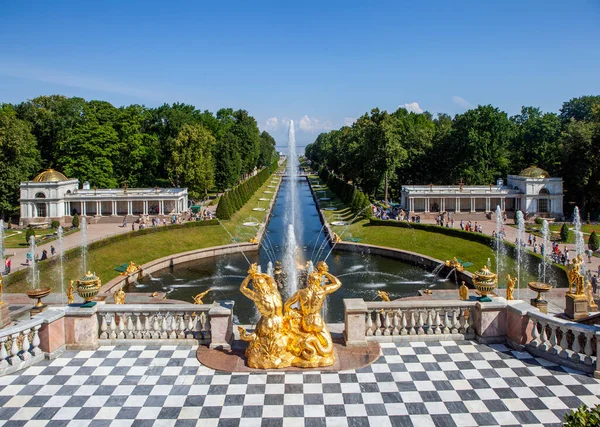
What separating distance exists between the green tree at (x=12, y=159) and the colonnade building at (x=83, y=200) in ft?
6.35

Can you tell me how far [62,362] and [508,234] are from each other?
1882 inches

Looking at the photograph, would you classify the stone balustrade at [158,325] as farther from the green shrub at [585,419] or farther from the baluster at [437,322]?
the green shrub at [585,419]

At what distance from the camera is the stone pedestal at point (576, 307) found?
22.2 m

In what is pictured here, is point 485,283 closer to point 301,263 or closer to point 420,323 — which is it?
point 420,323

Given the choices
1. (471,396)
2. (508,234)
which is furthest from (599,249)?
(471,396)

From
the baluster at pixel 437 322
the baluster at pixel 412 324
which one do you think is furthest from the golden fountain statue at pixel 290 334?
the baluster at pixel 437 322

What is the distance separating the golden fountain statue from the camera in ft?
43.9

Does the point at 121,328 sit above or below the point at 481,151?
below

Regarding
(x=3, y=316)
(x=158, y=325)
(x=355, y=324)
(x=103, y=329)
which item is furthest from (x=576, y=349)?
(x=3, y=316)

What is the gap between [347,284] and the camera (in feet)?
126

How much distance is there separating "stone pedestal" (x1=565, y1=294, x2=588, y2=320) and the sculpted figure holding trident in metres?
13.9

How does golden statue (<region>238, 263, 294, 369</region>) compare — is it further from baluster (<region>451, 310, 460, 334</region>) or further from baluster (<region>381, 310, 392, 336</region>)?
baluster (<region>451, 310, 460, 334</region>)

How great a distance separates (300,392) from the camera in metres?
12.2

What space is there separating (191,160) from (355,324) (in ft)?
205
